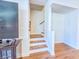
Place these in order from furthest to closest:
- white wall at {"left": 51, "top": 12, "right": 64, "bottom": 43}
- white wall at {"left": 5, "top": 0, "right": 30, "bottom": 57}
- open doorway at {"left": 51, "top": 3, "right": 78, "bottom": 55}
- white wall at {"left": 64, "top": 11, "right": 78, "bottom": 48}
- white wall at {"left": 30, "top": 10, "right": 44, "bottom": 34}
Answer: white wall at {"left": 30, "top": 10, "right": 44, "bottom": 34} → white wall at {"left": 51, "top": 12, "right": 64, "bottom": 43} → open doorway at {"left": 51, "top": 3, "right": 78, "bottom": 55} → white wall at {"left": 64, "top": 11, "right": 78, "bottom": 48} → white wall at {"left": 5, "top": 0, "right": 30, "bottom": 57}

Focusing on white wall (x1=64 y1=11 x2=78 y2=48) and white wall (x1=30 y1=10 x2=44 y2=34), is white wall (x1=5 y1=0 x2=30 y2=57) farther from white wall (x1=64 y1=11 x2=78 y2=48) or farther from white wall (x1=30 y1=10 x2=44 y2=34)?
white wall (x1=30 y1=10 x2=44 y2=34)

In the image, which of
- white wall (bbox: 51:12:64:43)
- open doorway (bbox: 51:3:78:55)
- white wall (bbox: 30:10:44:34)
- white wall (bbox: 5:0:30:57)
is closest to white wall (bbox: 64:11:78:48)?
open doorway (bbox: 51:3:78:55)

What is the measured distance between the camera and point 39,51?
134 inches

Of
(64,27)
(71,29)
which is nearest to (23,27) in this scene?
(71,29)

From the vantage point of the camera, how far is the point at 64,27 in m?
5.14

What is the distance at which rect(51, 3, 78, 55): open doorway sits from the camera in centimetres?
425

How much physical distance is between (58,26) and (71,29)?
2.82 feet

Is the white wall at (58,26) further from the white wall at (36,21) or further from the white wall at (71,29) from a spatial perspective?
the white wall at (36,21)

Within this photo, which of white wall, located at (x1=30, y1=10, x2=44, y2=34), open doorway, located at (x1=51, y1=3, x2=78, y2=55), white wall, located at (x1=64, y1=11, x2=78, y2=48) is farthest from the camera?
white wall, located at (x1=30, y1=10, x2=44, y2=34)

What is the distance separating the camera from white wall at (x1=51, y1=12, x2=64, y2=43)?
503 cm

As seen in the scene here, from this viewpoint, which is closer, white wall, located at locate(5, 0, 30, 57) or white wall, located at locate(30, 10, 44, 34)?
white wall, located at locate(5, 0, 30, 57)

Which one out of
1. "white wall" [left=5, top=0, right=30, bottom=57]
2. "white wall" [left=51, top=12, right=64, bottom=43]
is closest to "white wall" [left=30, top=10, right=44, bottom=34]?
"white wall" [left=51, top=12, right=64, bottom=43]

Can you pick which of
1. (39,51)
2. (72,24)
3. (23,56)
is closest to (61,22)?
(72,24)

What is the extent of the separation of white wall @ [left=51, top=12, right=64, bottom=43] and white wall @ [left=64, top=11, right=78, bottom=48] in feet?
0.89
